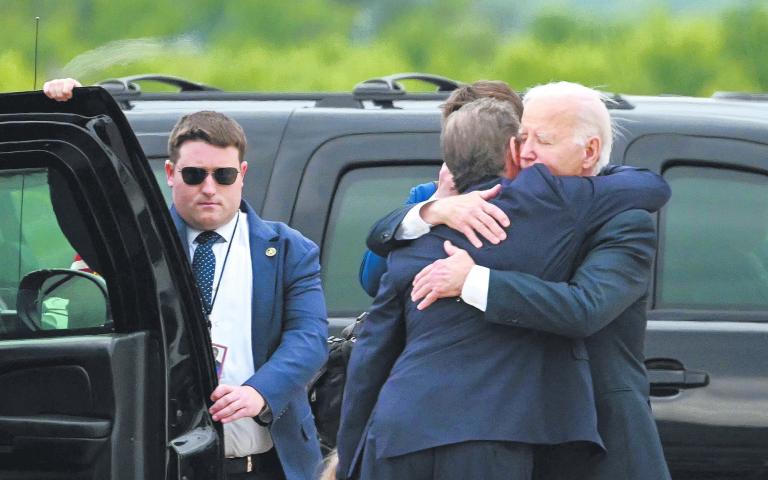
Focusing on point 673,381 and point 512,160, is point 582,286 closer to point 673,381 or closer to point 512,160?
point 512,160

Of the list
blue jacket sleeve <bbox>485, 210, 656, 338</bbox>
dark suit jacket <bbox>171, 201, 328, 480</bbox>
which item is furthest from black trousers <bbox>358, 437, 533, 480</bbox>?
dark suit jacket <bbox>171, 201, 328, 480</bbox>

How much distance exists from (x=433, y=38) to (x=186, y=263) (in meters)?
18.7

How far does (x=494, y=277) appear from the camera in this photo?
3.11 metres

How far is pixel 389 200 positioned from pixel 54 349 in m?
1.80

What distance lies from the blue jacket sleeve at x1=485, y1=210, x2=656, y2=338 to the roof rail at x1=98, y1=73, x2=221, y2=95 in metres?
2.22

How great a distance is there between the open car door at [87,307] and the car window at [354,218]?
145cm

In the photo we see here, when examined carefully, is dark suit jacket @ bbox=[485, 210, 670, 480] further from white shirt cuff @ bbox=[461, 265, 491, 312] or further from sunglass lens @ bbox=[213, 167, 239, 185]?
sunglass lens @ bbox=[213, 167, 239, 185]

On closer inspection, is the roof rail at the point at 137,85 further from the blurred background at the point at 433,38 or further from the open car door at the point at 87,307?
the blurred background at the point at 433,38

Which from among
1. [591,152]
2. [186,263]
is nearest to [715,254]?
[591,152]

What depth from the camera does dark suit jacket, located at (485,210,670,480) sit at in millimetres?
3068

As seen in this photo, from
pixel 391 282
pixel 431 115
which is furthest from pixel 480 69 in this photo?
pixel 391 282

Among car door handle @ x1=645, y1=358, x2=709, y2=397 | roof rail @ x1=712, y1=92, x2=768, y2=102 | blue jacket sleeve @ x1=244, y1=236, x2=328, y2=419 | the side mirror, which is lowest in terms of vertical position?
car door handle @ x1=645, y1=358, x2=709, y2=397

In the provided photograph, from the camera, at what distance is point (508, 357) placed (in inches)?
123

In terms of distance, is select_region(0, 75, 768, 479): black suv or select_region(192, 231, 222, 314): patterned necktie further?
select_region(192, 231, 222, 314): patterned necktie
